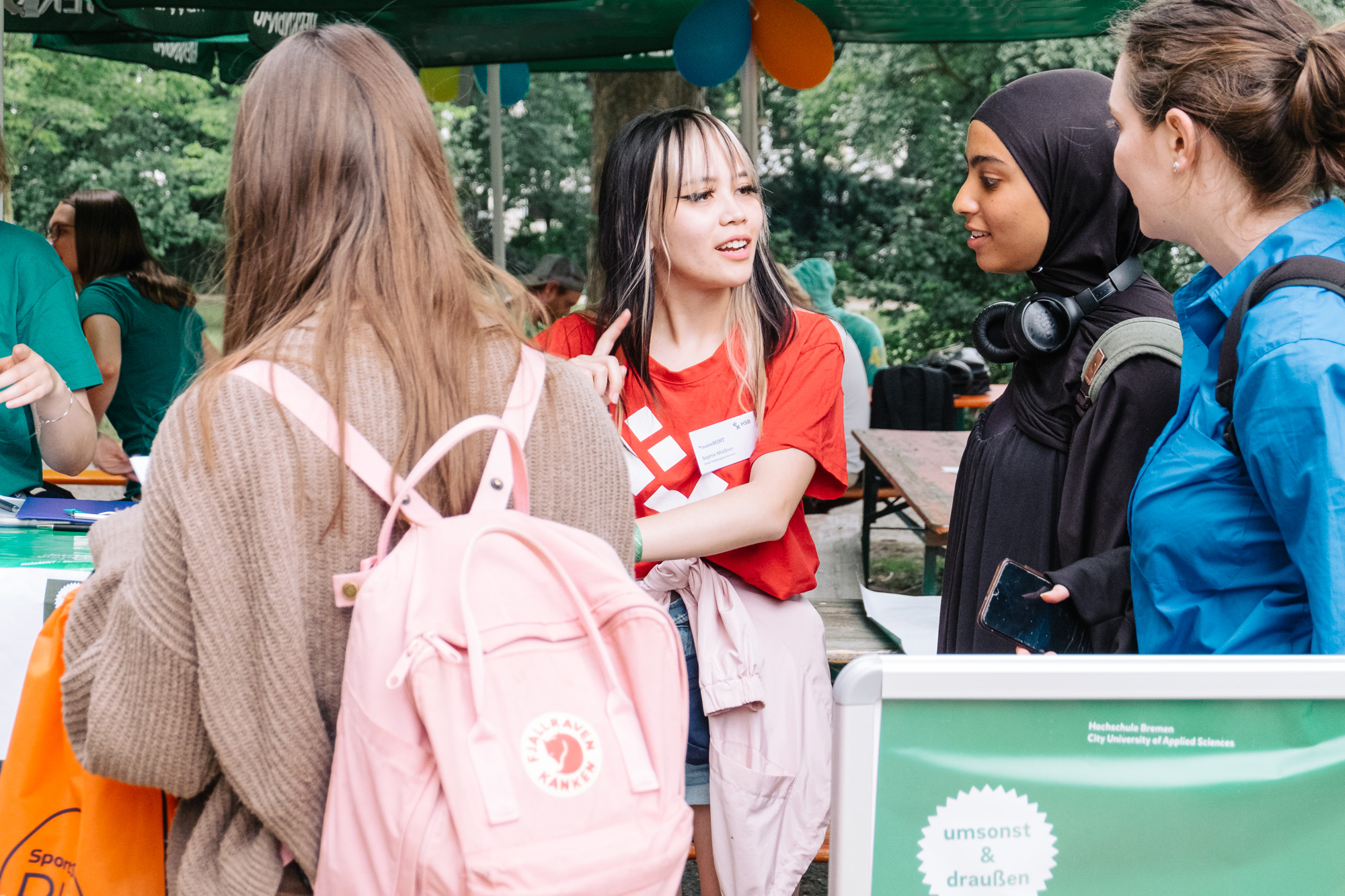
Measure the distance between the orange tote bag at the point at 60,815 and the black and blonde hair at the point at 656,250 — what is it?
40.7 inches

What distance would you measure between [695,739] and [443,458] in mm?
871

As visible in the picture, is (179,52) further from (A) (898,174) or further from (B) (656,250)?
(A) (898,174)

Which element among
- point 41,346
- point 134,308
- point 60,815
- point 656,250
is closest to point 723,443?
point 656,250

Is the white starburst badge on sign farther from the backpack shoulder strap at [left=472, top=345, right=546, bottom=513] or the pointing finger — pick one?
the pointing finger

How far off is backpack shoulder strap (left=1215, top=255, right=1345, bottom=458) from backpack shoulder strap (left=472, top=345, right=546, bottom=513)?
2.69 feet

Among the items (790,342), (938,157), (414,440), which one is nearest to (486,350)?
(414,440)

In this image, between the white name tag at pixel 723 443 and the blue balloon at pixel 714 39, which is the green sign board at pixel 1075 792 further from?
the blue balloon at pixel 714 39

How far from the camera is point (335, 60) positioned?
4.04 feet

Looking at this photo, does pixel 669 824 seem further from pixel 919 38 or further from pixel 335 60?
pixel 919 38

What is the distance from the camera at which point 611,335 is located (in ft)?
6.50

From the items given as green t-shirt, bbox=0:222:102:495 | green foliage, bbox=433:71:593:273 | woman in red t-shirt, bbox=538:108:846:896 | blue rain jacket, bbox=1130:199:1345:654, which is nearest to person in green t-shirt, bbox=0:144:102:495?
green t-shirt, bbox=0:222:102:495

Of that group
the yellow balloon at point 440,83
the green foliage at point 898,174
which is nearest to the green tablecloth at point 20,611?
the yellow balloon at point 440,83

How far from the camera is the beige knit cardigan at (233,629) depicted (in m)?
1.09

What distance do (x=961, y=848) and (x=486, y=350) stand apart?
2.43 feet
